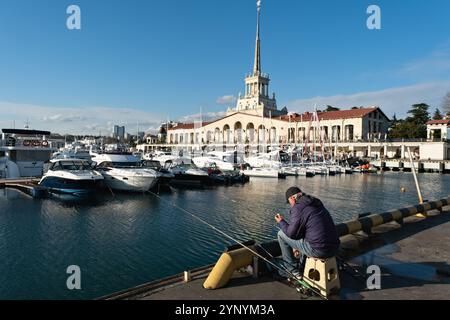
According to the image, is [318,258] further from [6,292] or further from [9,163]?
[9,163]

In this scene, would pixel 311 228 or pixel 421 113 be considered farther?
pixel 421 113

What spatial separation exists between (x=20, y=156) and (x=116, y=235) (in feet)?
86.6

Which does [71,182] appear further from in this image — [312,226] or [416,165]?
[416,165]

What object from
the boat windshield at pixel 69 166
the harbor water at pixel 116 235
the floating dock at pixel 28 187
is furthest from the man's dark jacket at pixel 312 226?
the boat windshield at pixel 69 166

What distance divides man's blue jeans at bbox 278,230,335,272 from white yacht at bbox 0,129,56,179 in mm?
35087

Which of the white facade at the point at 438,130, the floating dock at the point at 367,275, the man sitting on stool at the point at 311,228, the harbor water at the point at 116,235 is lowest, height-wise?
the harbor water at the point at 116,235

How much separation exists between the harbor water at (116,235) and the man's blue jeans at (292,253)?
5.29 m

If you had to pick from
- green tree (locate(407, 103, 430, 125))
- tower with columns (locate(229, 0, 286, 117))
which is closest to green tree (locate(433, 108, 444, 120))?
green tree (locate(407, 103, 430, 125))

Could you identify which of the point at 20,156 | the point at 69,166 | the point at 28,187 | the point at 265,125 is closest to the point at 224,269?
the point at 69,166

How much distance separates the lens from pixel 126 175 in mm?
28609

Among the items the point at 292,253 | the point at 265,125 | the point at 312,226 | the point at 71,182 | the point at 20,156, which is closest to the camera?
the point at 312,226

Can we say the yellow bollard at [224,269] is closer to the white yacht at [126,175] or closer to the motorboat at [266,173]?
the white yacht at [126,175]

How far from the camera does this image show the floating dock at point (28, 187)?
25.7 metres

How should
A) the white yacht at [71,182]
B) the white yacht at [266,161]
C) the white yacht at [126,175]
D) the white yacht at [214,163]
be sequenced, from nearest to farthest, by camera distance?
the white yacht at [71,182] < the white yacht at [126,175] < the white yacht at [214,163] < the white yacht at [266,161]
